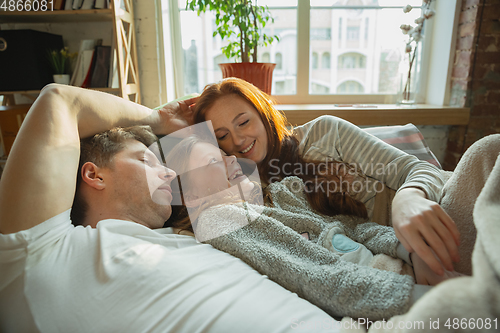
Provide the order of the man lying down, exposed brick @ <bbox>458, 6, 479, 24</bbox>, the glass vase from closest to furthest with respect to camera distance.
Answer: the man lying down
exposed brick @ <bbox>458, 6, 479, 24</bbox>
the glass vase

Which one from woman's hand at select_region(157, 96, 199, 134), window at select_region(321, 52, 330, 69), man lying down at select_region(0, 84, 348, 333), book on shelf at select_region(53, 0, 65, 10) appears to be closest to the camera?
man lying down at select_region(0, 84, 348, 333)

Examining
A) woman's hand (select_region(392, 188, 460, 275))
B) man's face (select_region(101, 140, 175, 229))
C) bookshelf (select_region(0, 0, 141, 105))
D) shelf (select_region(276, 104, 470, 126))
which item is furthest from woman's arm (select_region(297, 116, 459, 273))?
bookshelf (select_region(0, 0, 141, 105))

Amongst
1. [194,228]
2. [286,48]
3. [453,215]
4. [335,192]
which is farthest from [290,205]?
[286,48]

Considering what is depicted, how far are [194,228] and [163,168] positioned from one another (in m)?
0.19

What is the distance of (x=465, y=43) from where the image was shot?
196cm

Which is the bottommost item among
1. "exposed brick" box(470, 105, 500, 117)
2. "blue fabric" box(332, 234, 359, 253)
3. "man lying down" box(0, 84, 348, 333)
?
"blue fabric" box(332, 234, 359, 253)

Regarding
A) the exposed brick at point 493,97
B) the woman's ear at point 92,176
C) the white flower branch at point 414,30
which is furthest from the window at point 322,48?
the woman's ear at point 92,176

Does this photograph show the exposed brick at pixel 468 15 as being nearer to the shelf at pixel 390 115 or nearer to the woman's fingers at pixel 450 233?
the shelf at pixel 390 115

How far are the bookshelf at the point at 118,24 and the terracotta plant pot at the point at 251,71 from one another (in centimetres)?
60

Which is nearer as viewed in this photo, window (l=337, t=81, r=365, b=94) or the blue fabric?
the blue fabric

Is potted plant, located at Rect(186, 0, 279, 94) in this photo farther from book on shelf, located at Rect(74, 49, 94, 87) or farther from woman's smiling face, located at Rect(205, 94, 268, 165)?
woman's smiling face, located at Rect(205, 94, 268, 165)

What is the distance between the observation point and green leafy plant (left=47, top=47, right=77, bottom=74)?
6.23 feet

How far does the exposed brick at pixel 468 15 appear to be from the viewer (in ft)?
6.11

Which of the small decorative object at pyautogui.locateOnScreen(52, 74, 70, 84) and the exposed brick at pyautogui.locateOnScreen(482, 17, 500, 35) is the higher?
the exposed brick at pyautogui.locateOnScreen(482, 17, 500, 35)
